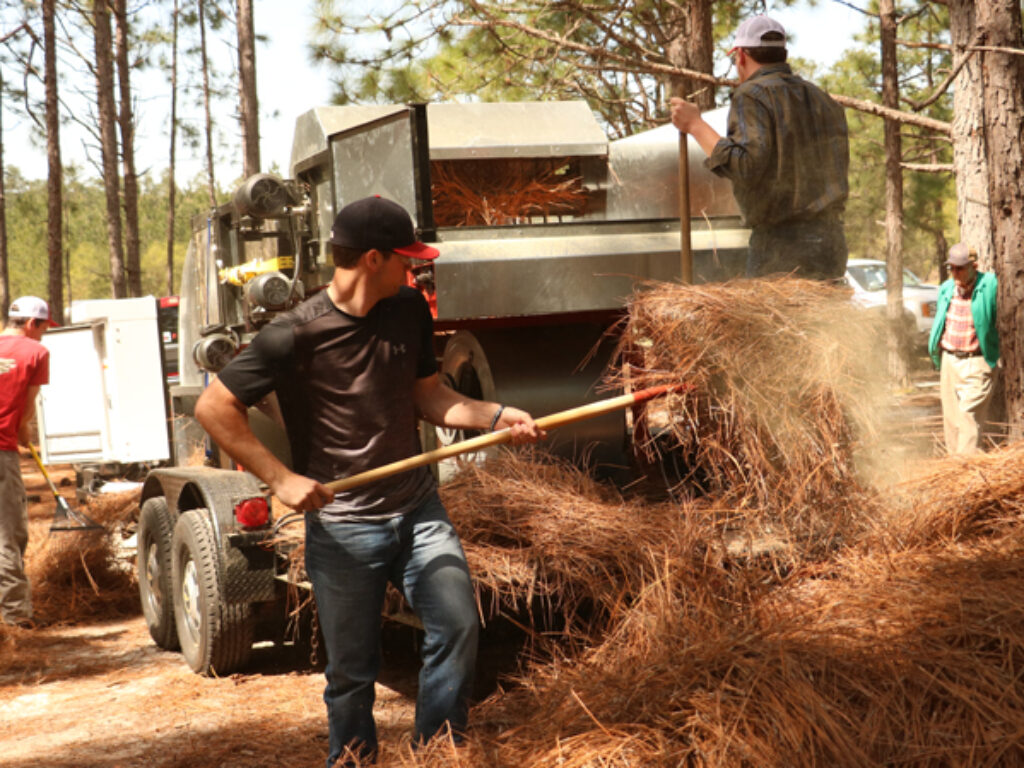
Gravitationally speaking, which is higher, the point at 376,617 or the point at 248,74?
the point at 248,74

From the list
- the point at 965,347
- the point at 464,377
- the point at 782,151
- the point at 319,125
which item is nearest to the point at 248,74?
the point at 319,125

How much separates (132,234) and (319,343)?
21011mm

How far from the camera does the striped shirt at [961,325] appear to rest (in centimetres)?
858

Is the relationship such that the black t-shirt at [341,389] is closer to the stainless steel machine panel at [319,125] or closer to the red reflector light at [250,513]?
the red reflector light at [250,513]

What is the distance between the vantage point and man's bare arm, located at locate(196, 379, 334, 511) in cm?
334

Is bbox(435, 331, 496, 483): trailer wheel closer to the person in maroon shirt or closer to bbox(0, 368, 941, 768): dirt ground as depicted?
bbox(0, 368, 941, 768): dirt ground

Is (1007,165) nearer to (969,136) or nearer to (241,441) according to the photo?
(969,136)

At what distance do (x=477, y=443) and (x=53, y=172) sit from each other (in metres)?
21.6

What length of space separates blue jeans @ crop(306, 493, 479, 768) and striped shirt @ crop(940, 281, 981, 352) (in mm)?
6394

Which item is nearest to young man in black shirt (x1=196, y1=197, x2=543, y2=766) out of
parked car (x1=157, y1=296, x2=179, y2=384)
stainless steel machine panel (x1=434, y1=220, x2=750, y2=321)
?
stainless steel machine panel (x1=434, y1=220, x2=750, y2=321)

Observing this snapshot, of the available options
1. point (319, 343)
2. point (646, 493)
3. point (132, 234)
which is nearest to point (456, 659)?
point (319, 343)

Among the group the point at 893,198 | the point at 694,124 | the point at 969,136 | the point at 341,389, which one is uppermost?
the point at 893,198

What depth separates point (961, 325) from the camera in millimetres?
8688

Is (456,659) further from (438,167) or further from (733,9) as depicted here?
(733,9)
